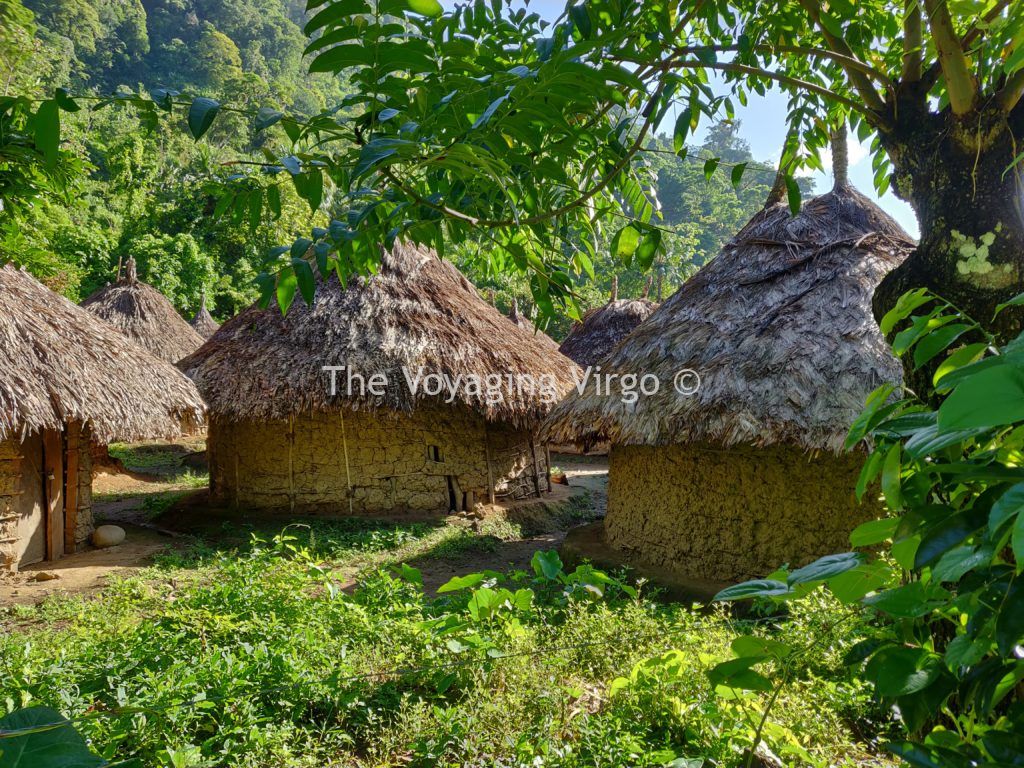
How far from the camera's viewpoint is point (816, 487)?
496cm

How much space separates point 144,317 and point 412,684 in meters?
14.4

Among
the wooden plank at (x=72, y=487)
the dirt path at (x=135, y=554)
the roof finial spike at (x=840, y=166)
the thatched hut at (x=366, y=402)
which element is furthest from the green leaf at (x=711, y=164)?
the wooden plank at (x=72, y=487)

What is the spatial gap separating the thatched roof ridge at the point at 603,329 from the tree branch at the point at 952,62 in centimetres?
1420

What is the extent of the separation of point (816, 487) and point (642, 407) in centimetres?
150

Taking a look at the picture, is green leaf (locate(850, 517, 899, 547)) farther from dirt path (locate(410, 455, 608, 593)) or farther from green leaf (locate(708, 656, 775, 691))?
dirt path (locate(410, 455, 608, 593))

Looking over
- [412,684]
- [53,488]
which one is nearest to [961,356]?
[412,684]

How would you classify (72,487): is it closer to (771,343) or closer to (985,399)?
(771,343)

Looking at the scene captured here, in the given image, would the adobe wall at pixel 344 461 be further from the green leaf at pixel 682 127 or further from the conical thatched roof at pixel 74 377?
the green leaf at pixel 682 127

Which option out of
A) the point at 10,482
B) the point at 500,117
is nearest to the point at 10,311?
the point at 10,482

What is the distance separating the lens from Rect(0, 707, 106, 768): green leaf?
0.58 m

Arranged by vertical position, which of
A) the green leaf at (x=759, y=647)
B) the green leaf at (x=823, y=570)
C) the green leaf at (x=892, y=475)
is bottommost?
the green leaf at (x=759, y=647)

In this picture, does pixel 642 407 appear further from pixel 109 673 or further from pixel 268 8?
pixel 268 8

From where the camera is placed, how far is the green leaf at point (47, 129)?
95 cm

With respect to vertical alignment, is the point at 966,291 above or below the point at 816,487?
above
